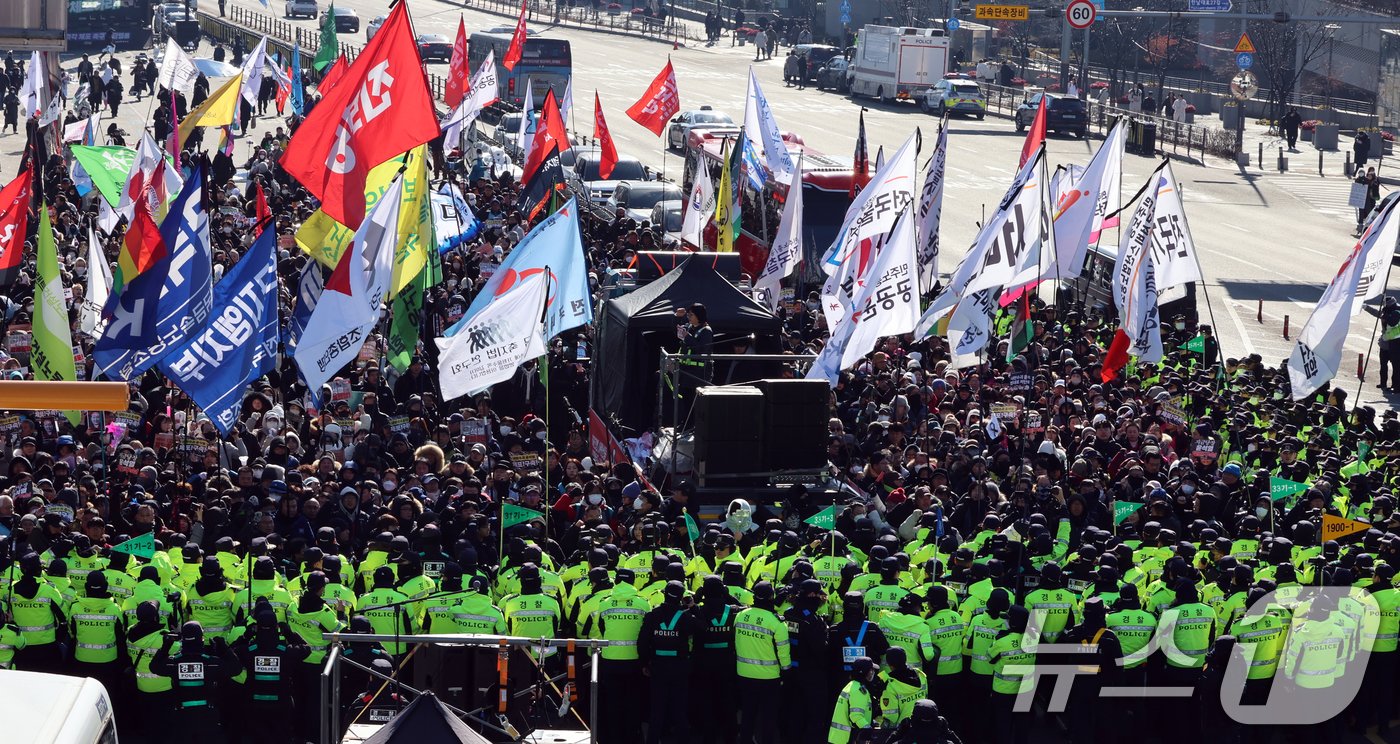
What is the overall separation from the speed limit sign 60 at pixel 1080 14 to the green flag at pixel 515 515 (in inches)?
1618

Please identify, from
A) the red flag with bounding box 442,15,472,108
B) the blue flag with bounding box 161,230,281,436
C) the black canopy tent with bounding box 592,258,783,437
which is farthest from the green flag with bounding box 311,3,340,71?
the blue flag with bounding box 161,230,281,436

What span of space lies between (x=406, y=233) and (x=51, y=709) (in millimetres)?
11606

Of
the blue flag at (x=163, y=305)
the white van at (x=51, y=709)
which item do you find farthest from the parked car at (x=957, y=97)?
the white van at (x=51, y=709)

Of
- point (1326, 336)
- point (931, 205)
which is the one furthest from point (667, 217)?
point (1326, 336)

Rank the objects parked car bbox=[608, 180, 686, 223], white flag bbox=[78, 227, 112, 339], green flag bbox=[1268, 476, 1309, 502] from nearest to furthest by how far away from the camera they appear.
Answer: green flag bbox=[1268, 476, 1309, 502], white flag bbox=[78, 227, 112, 339], parked car bbox=[608, 180, 686, 223]

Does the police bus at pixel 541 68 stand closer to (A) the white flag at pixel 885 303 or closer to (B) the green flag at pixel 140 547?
(A) the white flag at pixel 885 303

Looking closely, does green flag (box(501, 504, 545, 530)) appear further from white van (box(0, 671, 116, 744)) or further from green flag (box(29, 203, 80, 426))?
white van (box(0, 671, 116, 744))

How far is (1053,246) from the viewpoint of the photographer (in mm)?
19000

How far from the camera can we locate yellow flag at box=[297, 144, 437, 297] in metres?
18.0

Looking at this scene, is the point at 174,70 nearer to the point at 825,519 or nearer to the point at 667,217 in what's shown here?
the point at 667,217

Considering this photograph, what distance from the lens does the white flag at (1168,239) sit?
1883 cm

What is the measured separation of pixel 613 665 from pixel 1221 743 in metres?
4.17

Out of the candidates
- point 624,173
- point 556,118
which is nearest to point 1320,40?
point 624,173

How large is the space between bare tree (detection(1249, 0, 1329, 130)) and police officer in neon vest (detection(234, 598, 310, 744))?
48.3 meters
